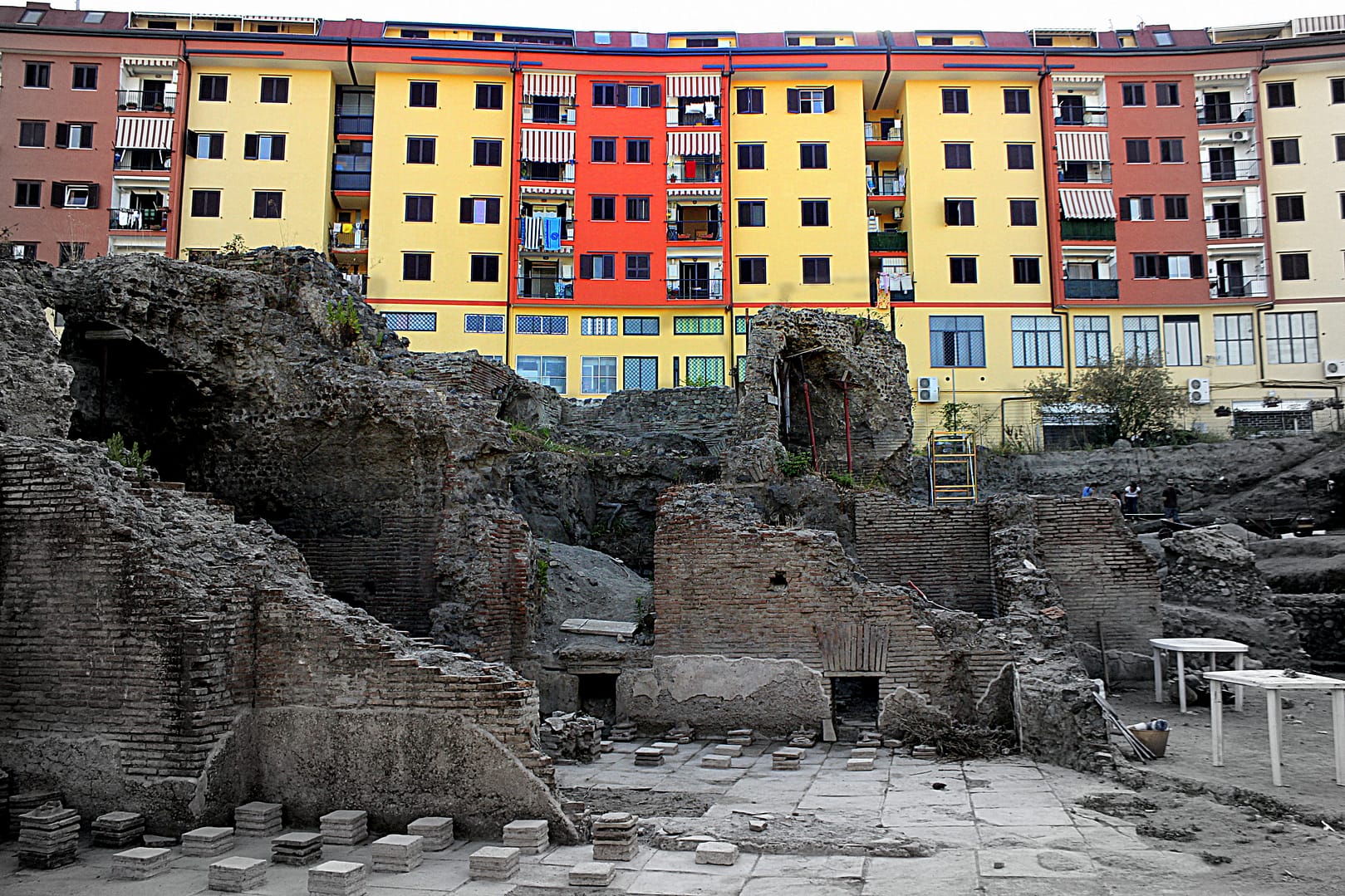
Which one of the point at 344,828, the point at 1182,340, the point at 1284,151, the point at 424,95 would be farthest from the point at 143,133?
the point at 1284,151

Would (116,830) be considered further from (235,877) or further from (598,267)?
(598,267)

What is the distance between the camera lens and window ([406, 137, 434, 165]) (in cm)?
3428

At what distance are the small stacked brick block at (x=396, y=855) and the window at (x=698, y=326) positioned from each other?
90.6 ft

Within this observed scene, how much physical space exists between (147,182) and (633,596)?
1060 inches

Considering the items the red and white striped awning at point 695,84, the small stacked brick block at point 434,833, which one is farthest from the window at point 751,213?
the small stacked brick block at point 434,833

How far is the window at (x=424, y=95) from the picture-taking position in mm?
34531

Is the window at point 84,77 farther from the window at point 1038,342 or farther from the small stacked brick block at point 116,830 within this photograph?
the small stacked brick block at point 116,830

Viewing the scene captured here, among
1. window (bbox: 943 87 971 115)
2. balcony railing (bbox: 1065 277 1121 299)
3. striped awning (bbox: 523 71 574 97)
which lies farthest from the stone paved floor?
window (bbox: 943 87 971 115)

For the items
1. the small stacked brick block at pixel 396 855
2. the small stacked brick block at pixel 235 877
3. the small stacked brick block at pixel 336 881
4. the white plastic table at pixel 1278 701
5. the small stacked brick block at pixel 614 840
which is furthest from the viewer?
the white plastic table at pixel 1278 701

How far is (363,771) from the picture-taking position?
8164 mm

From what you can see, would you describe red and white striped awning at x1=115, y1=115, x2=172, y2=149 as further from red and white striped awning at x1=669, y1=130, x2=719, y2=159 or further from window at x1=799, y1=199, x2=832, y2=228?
window at x1=799, y1=199, x2=832, y2=228

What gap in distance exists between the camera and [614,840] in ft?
23.4

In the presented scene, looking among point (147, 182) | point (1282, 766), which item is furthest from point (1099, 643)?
point (147, 182)

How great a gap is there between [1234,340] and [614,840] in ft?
107
